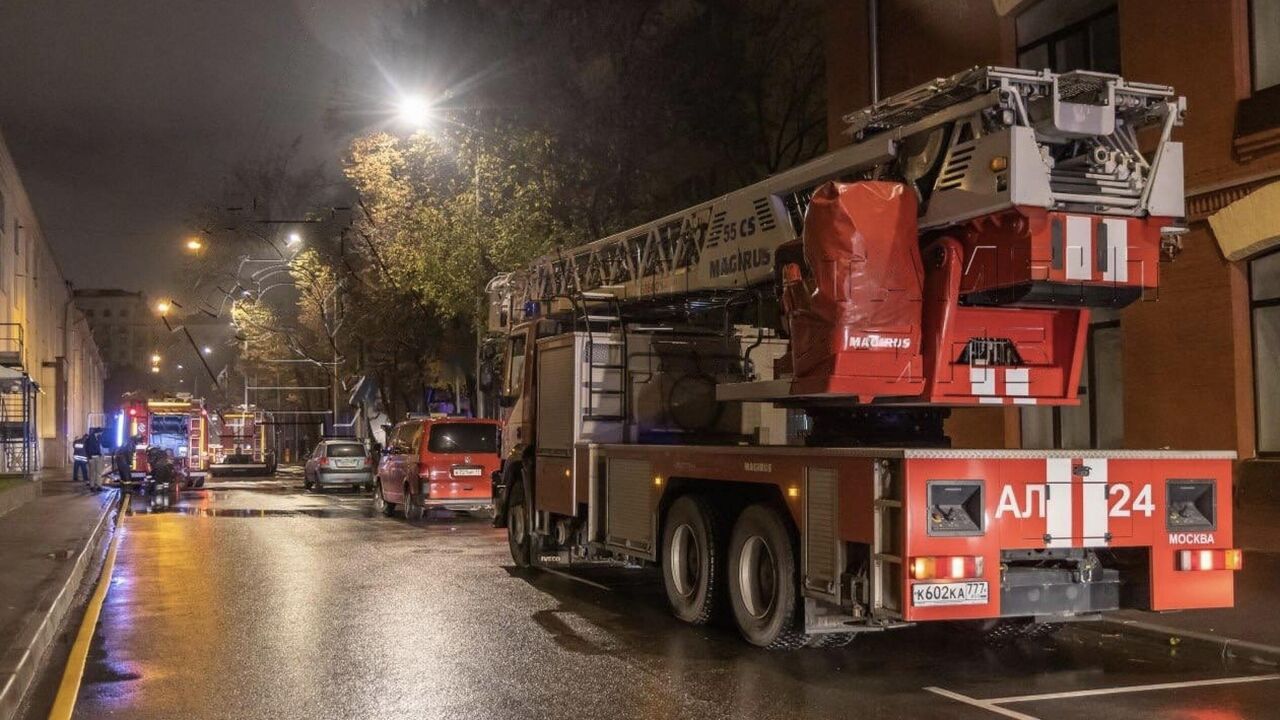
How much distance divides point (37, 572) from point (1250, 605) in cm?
1169

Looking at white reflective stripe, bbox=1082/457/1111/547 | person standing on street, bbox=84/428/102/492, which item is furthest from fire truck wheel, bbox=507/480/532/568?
person standing on street, bbox=84/428/102/492

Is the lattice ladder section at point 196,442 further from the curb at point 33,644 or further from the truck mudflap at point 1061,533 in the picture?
the truck mudflap at point 1061,533

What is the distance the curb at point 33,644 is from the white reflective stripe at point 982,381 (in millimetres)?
6414

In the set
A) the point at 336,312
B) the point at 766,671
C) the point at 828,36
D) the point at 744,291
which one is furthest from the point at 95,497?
the point at 766,671

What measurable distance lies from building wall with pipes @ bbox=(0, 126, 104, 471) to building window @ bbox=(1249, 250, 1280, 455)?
27.0 meters

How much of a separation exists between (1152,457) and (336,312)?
38844 mm

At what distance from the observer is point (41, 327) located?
50.4 meters

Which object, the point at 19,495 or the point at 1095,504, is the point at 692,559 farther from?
the point at 19,495

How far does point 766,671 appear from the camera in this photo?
28.4ft

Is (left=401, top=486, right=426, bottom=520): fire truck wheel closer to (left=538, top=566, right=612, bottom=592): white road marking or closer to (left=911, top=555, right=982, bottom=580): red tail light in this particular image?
(left=538, top=566, right=612, bottom=592): white road marking

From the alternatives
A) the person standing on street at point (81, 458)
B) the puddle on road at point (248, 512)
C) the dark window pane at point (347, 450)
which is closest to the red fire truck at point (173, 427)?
the person standing on street at point (81, 458)

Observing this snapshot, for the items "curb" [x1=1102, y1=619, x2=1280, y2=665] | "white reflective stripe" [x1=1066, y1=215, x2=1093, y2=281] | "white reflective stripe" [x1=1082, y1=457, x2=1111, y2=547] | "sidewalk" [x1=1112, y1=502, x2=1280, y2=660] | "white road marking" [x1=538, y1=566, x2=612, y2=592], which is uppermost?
"white reflective stripe" [x1=1066, y1=215, x2=1093, y2=281]

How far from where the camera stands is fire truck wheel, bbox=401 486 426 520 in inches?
906

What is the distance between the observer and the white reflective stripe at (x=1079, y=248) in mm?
8461
